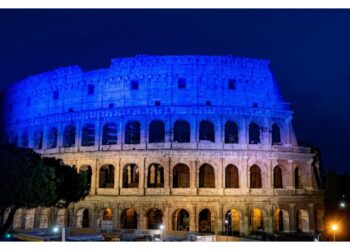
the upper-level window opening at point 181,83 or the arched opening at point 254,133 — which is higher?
the upper-level window opening at point 181,83

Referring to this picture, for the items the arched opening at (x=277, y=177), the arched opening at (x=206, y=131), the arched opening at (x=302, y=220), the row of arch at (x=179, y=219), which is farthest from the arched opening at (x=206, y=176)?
the arched opening at (x=302, y=220)

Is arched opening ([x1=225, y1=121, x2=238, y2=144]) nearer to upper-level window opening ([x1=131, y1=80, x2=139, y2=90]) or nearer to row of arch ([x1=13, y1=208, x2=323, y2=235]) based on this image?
row of arch ([x1=13, y1=208, x2=323, y2=235])

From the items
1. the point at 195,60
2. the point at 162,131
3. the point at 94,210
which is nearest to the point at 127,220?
the point at 94,210

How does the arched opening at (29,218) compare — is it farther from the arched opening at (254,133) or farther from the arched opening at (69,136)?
the arched opening at (254,133)

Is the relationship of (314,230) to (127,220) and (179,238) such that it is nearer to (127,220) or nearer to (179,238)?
(179,238)

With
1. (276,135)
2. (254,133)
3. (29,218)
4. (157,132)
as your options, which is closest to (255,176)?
(254,133)
